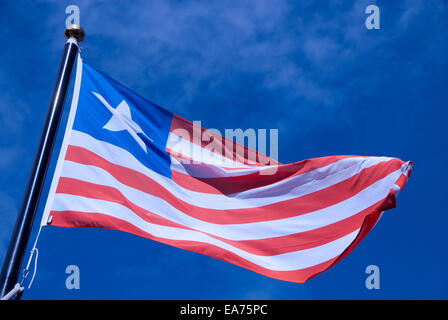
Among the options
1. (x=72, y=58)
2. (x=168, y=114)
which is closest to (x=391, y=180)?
(x=168, y=114)

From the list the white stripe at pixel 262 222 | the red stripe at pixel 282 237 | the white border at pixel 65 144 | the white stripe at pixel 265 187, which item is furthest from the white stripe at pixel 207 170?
the white border at pixel 65 144

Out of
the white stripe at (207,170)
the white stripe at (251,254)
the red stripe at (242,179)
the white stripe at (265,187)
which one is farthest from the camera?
the white stripe at (207,170)

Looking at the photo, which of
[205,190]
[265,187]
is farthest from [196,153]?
[265,187]

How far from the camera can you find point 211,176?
27.6ft

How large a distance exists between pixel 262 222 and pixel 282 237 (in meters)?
0.41

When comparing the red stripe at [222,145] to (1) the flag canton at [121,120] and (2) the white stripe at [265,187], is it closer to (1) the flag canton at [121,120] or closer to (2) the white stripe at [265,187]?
(1) the flag canton at [121,120]

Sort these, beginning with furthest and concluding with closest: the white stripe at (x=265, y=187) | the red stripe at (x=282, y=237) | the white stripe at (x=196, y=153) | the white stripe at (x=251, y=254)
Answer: the white stripe at (x=196, y=153)
the white stripe at (x=265, y=187)
the red stripe at (x=282, y=237)
the white stripe at (x=251, y=254)

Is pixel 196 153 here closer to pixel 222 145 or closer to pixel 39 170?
pixel 222 145

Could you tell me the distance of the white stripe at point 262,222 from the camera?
279 inches

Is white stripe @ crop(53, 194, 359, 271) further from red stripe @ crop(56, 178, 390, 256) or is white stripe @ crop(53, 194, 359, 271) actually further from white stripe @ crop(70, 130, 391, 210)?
white stripe @ crop(70, 130, 391, 210)

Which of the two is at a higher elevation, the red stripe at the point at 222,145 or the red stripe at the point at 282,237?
the red stripe at the point at 222,145

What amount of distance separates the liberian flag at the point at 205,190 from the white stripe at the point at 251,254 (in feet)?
0.05

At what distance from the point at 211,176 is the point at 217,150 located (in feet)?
2.39

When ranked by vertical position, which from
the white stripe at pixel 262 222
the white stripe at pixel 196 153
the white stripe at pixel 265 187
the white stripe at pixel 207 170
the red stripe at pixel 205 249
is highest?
the white stripe at pixel 196 153
